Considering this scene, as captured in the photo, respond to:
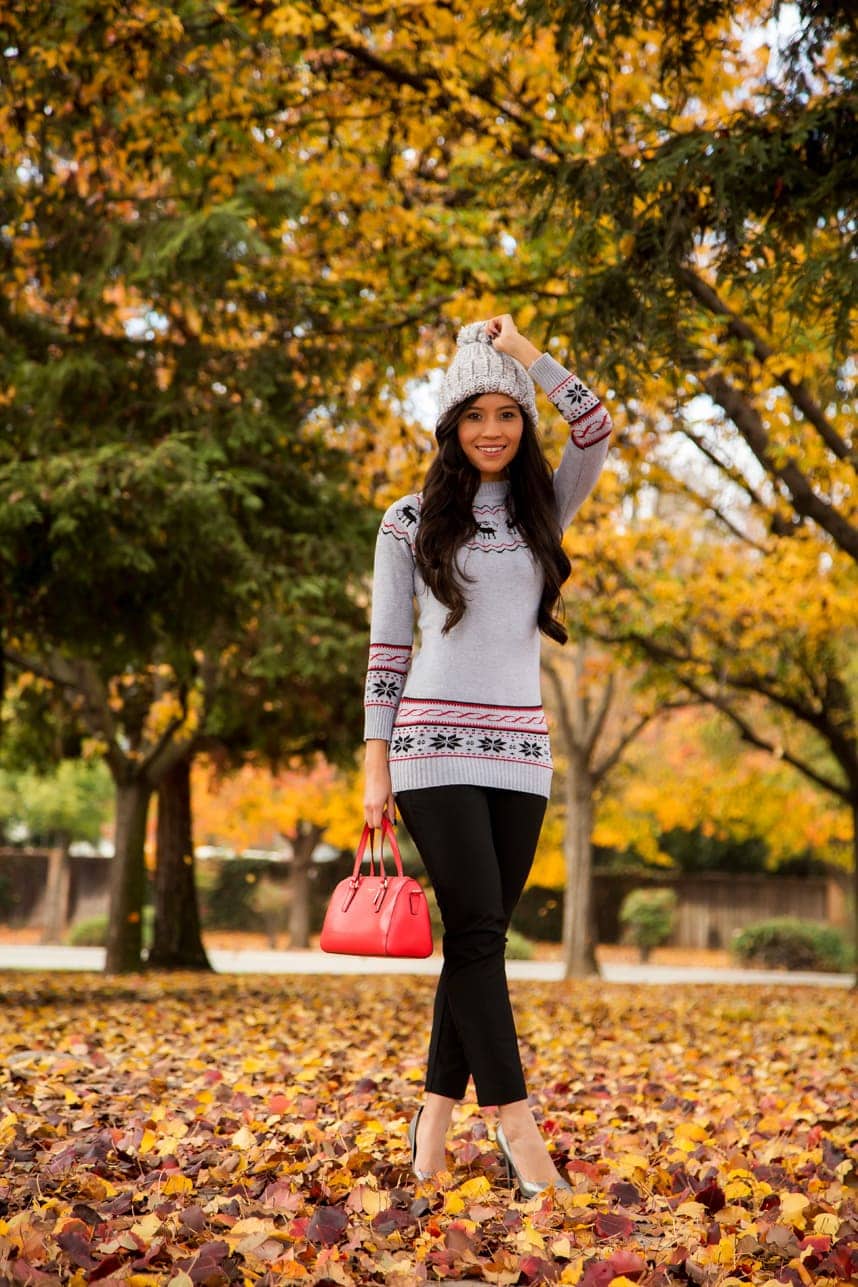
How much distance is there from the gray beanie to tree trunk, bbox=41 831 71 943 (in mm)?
28323

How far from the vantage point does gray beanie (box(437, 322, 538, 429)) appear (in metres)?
3.50

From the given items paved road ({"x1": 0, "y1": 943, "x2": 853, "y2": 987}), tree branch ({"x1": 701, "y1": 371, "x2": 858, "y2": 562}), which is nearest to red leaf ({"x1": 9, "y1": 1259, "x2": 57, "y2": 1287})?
tree branch ({"x1": 701, "y1": 371, "x2": 858, "y2": 562})

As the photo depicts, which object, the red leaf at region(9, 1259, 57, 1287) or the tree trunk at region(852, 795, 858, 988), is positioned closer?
the red leaf at region(9, 1259, 57, 1287)

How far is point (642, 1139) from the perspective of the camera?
430 centimetres

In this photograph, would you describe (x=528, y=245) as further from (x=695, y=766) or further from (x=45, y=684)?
(x=695, y=766)

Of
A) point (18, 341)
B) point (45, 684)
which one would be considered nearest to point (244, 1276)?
point (18, 341)

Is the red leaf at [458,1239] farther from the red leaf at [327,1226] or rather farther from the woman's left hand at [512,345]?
the woman's left hand at [512,345]

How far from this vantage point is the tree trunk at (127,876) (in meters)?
14.8

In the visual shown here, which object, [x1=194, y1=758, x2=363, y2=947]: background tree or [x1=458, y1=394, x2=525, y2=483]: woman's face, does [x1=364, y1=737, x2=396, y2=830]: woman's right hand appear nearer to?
[x1=458, y1=394, x2=525, y2=483]: woman's face

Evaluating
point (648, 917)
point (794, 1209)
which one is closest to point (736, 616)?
point (794, 1209)

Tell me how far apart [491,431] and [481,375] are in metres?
0.15

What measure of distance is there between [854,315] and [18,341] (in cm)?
590

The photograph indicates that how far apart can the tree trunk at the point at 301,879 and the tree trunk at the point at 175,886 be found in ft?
40.0

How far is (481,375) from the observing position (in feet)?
11.5
